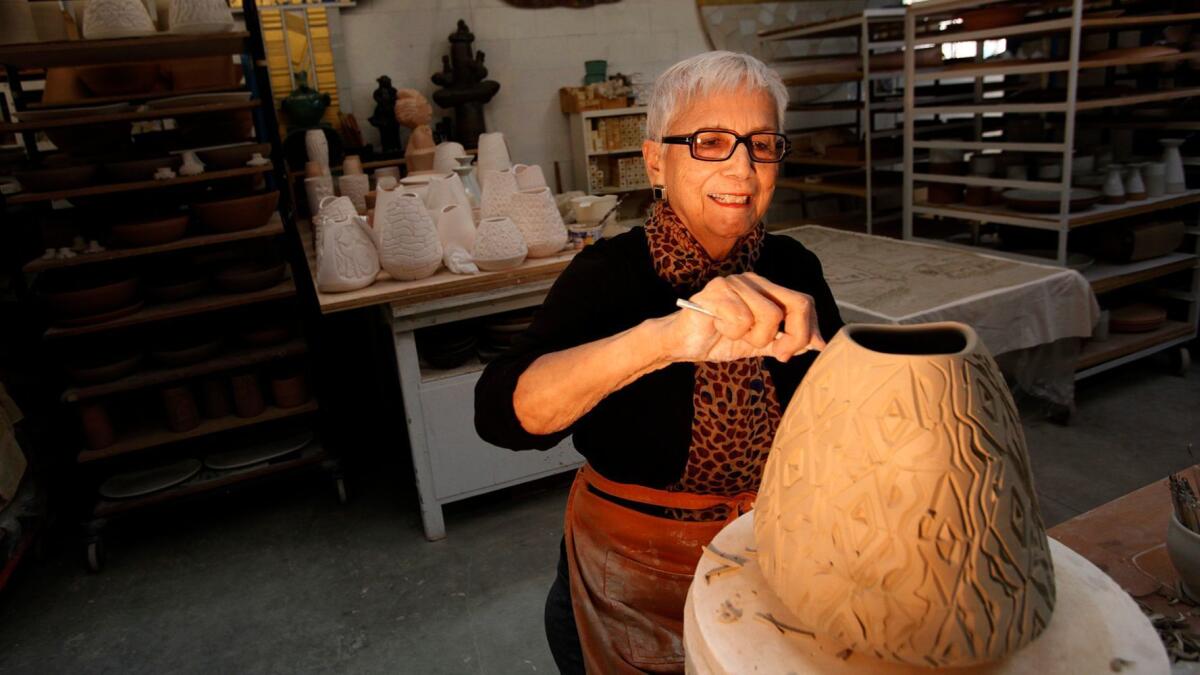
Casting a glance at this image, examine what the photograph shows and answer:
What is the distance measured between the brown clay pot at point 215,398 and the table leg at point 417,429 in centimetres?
82

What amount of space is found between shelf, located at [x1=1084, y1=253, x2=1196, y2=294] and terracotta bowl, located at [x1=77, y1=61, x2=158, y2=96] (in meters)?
3.97

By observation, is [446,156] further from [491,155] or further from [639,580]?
[639,580]

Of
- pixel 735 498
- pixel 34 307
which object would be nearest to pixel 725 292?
pixel 735 498

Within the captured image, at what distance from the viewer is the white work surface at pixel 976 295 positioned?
8.59 feet

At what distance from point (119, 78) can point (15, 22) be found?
41 centimetres

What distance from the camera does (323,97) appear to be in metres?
4.51

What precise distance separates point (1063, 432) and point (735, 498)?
9.00 feet

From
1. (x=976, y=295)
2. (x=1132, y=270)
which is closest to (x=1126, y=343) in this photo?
(x=1132, y=270)

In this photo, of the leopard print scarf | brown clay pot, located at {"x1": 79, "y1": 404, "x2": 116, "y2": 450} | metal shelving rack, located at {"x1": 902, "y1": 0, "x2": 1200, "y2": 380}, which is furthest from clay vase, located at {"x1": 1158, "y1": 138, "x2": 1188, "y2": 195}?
brown clay pot, located at {"x1": 79, "y1": 404, "x2": 116, "y2": 450}

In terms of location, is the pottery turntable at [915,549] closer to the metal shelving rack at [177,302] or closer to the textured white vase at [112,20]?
the metal shelving rack at [177,302]

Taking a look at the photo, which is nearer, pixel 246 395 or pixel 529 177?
pixel 246 395

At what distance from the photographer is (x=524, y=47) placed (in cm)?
527

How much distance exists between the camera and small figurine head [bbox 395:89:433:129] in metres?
4.19

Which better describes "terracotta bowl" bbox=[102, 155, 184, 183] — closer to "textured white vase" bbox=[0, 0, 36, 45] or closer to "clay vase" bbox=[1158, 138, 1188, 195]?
"textured white vase" bbox=[0, 0, 36, 45]
